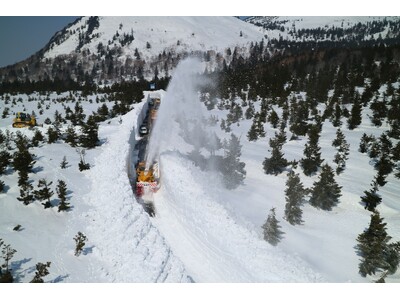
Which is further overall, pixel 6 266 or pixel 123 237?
pixel 123 237

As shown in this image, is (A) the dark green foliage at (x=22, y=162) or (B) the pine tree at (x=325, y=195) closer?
(A) the dark green foliage at (x=22, y=162)

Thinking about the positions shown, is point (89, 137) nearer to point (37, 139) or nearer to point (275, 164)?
point (37, 139)

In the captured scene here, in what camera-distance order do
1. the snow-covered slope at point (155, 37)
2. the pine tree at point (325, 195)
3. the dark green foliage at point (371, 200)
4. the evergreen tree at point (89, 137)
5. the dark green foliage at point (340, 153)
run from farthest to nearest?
1. the snow-covered slope at point (155, 37)
2. the dark green foliage at point (340, 153)
3. the evergreen tree at point (89, 137)
4. the pine tree at point (325, 195)
5. the dark green foliage at point (371, 200)

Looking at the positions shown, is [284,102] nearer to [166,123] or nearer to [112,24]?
[166,123]

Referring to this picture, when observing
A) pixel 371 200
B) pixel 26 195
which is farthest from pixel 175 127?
pixel 371 200

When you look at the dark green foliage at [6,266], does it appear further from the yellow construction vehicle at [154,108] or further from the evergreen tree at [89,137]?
the yellow construction vehicle at [154,108]

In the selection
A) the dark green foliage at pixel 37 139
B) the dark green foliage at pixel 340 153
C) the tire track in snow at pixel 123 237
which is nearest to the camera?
the tire track in snow at pixel 123 237

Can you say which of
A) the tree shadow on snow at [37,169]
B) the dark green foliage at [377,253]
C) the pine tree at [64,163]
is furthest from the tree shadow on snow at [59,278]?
the dark green foliage at [377,253]

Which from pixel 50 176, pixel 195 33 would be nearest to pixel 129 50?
pixel 195 33

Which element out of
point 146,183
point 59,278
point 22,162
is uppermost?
point 22,162
